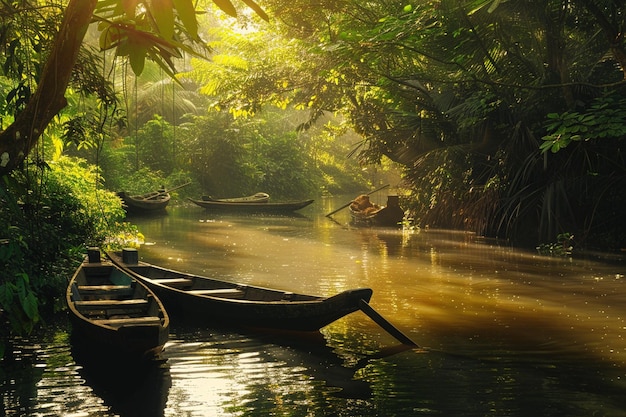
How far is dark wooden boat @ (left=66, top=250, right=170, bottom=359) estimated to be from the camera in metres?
7.98

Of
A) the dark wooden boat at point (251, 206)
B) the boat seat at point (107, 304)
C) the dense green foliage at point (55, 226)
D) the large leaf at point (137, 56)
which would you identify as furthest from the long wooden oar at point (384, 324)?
the dark wooden boat at point (251, 206)

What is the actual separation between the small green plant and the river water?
2521 millimetres

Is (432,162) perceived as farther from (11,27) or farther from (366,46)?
(11,27)

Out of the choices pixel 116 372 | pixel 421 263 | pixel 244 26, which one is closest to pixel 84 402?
pixel 116 372

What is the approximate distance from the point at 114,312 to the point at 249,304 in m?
1.76

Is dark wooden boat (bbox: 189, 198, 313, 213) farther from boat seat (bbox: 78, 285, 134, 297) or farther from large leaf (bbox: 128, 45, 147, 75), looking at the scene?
large leaf (bbox: 128, 45, 147, 75)

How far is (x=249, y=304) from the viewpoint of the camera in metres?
10.0

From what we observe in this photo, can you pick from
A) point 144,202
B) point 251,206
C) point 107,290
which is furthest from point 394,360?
point 251,206

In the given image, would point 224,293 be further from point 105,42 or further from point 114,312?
point 105,42

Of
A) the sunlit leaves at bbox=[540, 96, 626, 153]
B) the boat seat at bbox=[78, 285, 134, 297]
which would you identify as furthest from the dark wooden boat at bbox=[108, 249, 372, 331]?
the sunlit leaves at bbox=[540, 96, 626, 153]

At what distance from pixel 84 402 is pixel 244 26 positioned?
25.5 m

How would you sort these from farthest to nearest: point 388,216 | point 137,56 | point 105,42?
point 388,216
point 105,42
point 137,56

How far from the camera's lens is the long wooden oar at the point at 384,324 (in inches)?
361

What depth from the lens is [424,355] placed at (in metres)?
9.20
